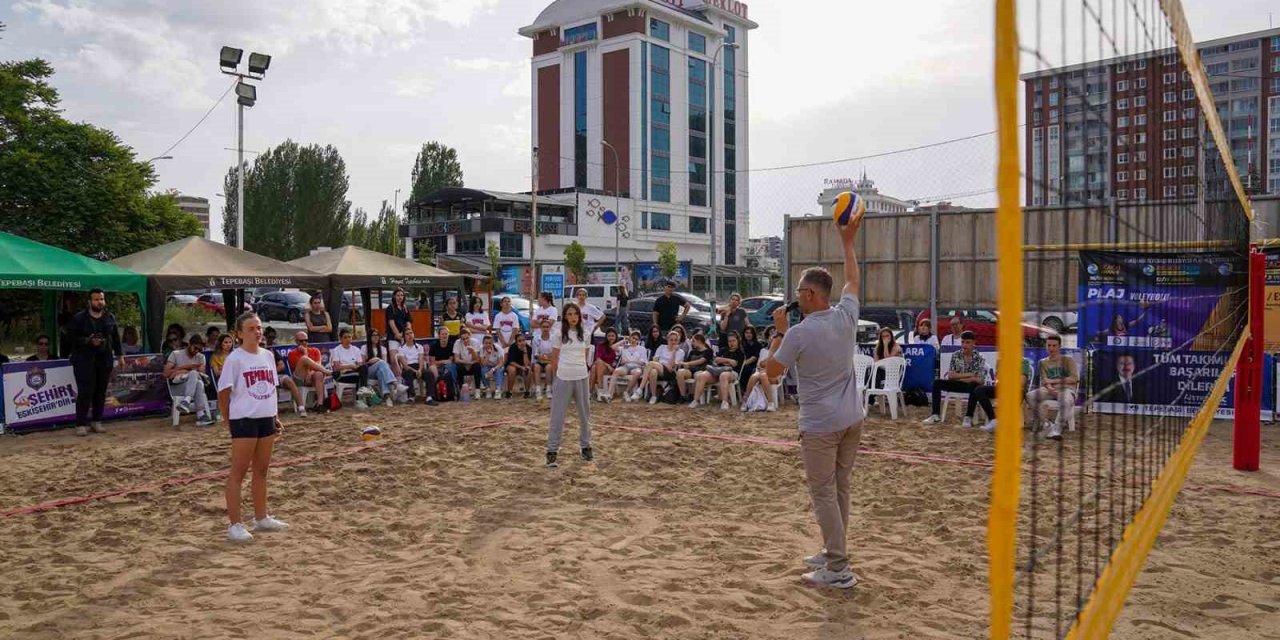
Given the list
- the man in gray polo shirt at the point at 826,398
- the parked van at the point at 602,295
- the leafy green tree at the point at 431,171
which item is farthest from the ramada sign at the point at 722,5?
the man in gray polo shirt at the point at 826,398

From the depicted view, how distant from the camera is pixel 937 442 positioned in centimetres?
961

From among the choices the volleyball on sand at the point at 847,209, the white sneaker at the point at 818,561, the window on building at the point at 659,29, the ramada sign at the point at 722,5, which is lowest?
the white sneaker at the point at 818,561

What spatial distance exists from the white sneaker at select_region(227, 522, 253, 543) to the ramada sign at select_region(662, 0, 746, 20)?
239 feet

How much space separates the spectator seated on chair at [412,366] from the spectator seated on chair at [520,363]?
1.24 meters

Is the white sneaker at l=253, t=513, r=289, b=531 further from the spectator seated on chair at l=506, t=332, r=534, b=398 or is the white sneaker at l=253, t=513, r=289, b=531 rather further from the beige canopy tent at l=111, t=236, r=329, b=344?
the spectator seated on chair at l=506, t=332, r=534, b=398

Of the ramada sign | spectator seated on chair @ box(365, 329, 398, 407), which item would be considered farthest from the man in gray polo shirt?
the ramada sign

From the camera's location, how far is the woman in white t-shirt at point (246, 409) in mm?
5961

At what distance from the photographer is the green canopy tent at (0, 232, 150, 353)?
36.6ft

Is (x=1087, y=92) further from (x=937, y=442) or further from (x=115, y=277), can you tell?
(x=115, y=277)

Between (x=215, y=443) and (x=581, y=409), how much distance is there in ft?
14.5

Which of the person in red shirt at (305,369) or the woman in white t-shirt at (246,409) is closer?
the woman in white t-shirt at (246,409)

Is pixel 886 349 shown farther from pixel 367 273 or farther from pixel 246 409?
pixel 367 273

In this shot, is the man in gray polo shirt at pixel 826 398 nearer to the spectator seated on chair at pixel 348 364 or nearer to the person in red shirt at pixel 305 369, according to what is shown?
the person in red shirt at pixel 305 369

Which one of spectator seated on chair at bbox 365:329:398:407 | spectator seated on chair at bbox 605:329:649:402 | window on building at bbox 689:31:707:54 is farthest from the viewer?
window on building at bbox 689:31:707:54
